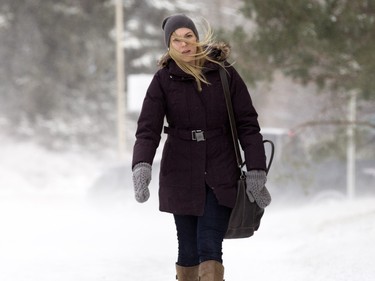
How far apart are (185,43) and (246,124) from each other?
1.79 feet

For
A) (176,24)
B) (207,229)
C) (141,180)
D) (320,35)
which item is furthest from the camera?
(320,35)

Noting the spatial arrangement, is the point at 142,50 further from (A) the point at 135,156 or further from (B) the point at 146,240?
(A) the point at 135,156

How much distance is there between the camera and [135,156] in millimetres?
4172

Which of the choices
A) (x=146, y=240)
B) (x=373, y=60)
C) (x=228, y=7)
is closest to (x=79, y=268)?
(x=146, y=240)

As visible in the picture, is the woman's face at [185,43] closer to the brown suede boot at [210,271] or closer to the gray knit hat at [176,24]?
the gray knit hat at [176,24]

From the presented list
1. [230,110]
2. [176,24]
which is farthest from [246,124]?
[176,24]

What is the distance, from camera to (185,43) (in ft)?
14.0

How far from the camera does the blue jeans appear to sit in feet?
13.7

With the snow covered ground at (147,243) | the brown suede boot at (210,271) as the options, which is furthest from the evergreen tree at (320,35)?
the brown suede boot at (210,271)

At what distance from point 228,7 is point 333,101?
80.3 feet

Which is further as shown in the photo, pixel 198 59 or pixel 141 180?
pixel 198 59

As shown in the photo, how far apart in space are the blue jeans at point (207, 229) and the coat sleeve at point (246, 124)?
0.27 m

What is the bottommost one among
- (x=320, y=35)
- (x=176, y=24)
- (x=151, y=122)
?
(x=151, y=122)

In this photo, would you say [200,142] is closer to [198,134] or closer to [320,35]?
[198,134]
